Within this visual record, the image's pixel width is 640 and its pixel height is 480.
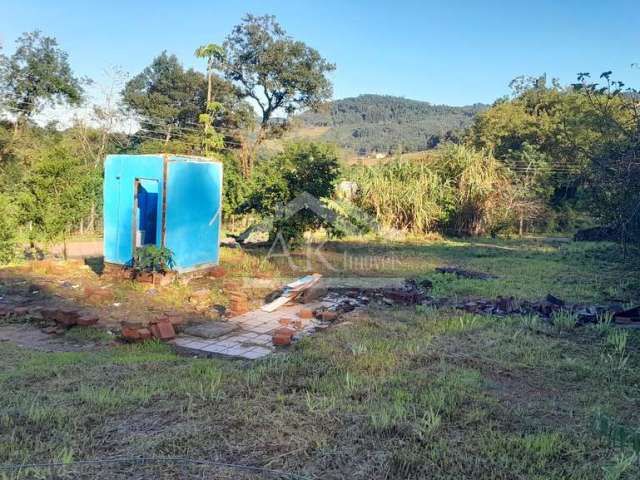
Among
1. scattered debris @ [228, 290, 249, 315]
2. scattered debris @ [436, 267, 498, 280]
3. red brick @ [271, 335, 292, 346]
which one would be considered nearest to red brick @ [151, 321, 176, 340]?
red brick @ [271, 335, 292, 346]

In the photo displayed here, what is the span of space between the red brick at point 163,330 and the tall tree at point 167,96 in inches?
928

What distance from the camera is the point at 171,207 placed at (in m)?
7.88

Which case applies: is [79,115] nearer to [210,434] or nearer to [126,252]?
[126,252]

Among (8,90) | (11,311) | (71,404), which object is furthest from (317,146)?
(8,90)

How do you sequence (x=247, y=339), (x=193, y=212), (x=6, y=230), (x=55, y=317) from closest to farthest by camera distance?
(x=247, y=339) → (x=55, y=317) → (x=193, y=212) → (x=6, y=230)

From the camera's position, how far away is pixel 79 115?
19.7 meters

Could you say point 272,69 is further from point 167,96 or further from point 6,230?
point 6,230

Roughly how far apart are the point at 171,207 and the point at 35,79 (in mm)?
17619

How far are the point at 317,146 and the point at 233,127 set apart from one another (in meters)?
17.4

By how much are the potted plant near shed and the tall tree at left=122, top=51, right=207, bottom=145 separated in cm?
2082

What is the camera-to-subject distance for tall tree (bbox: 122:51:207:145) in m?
27.9

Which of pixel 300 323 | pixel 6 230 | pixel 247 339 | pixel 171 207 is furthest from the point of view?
pixel 6 230

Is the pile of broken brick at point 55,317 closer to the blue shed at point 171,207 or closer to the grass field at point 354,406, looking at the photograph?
the grass field at point 354,406

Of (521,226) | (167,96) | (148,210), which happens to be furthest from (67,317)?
(167,96)
